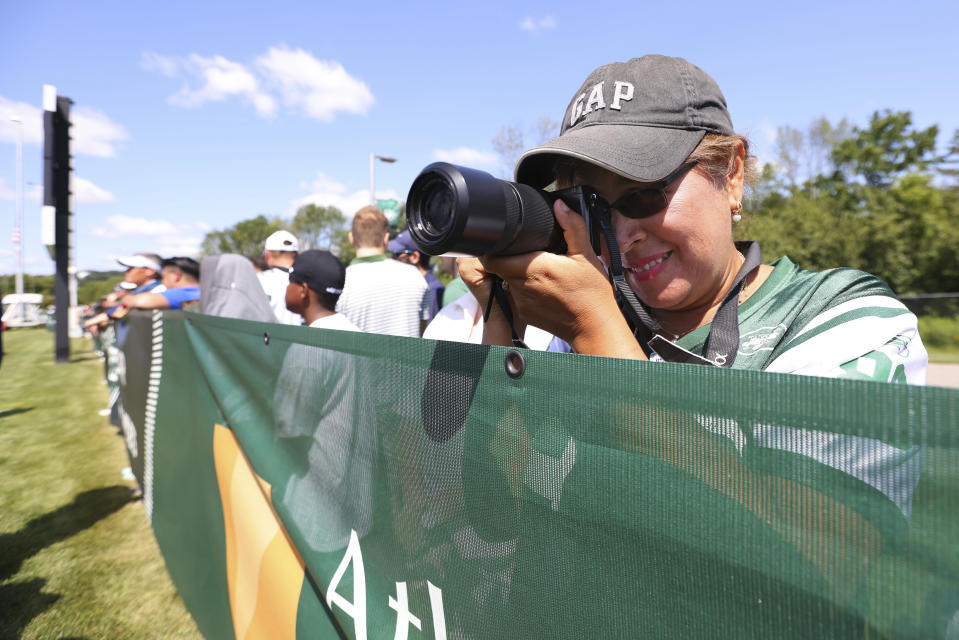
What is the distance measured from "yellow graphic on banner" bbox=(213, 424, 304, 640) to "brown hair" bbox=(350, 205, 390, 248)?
1.90m

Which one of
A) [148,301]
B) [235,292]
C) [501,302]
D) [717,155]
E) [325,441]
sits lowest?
[148,301]

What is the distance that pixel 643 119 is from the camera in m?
1.18

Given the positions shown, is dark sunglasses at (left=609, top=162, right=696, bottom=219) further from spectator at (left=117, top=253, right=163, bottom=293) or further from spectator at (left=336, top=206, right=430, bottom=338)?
spectator at (left=117, top=253, right=163, bottom=293)

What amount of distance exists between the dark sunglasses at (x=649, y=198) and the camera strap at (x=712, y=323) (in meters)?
0.05

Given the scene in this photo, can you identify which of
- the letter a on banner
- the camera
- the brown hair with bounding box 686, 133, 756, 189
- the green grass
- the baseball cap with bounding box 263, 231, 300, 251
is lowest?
the green grass

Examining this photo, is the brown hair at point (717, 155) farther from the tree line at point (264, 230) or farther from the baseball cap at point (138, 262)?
the tree line at point (264, 230)

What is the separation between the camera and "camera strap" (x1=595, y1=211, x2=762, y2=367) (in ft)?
3.69

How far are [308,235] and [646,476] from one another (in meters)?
71.2

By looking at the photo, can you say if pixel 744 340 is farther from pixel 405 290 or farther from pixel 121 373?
pixel 121 373

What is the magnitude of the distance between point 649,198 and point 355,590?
3.65ft

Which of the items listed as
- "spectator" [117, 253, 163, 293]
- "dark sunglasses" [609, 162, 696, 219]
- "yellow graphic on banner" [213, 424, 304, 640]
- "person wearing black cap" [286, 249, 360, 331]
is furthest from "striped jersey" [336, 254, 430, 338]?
"spectator" [117, 253, 163, 293]

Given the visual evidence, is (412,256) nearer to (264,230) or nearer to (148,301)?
(148,301)

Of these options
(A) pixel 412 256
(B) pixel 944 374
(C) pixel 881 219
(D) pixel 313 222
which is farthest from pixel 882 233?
(D) pixel 313 222

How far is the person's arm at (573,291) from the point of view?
104 cm
